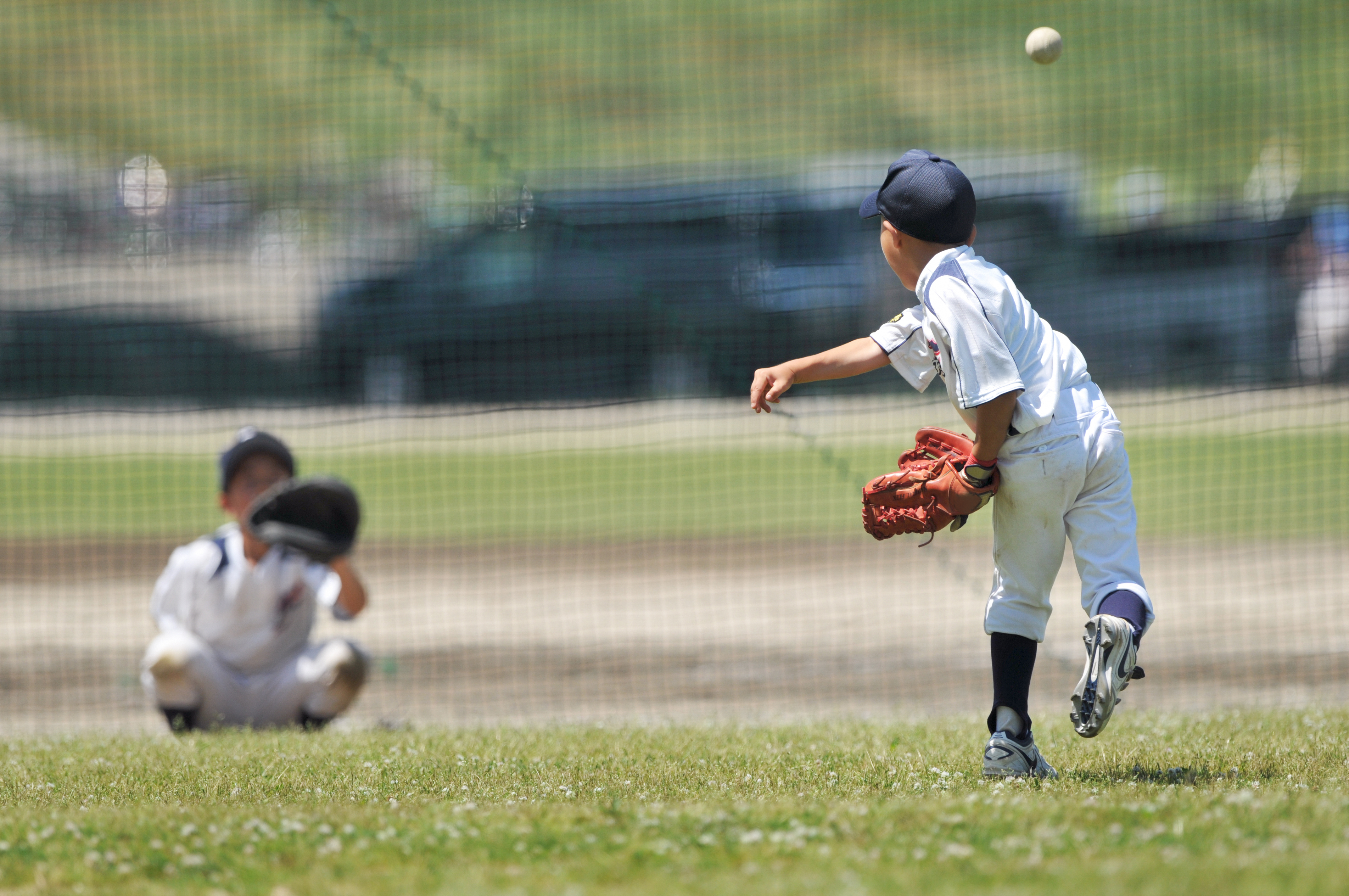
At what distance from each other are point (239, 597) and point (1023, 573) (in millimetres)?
3443

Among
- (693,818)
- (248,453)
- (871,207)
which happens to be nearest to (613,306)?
(248,453)

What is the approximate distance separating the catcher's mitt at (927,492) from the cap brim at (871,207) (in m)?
0.67

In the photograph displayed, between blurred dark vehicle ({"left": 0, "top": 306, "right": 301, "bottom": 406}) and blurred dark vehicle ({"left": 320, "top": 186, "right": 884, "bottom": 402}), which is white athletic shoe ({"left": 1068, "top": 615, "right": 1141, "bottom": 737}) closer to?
blurred dark vehicle ({"left": 320, "top": 186, "right": 884, "bottom": 402})

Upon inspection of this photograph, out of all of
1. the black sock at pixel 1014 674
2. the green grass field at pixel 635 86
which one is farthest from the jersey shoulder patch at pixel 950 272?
the green grass field at pixel 635 86

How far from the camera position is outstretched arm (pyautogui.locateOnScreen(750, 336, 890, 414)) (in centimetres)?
388

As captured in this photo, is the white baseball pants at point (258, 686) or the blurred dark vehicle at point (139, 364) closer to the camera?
the white baseball pants at point (258, 686)

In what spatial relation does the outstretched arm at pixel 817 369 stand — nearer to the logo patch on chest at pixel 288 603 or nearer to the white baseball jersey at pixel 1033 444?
the white baseball jersey at pixel 1033 444

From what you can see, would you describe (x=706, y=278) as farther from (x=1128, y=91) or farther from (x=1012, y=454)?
(x=1012, y=454)

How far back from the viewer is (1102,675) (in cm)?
357

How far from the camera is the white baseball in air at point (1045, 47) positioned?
484 cm

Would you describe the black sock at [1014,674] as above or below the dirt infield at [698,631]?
above

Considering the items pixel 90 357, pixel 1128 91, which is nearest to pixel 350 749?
pixel 90 357

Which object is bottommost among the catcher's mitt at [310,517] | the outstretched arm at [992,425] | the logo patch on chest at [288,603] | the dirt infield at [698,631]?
the dirt infield at [698,631]

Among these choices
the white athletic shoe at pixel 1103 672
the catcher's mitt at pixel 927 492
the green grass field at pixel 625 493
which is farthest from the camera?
the green grass field at pixel 625 493
